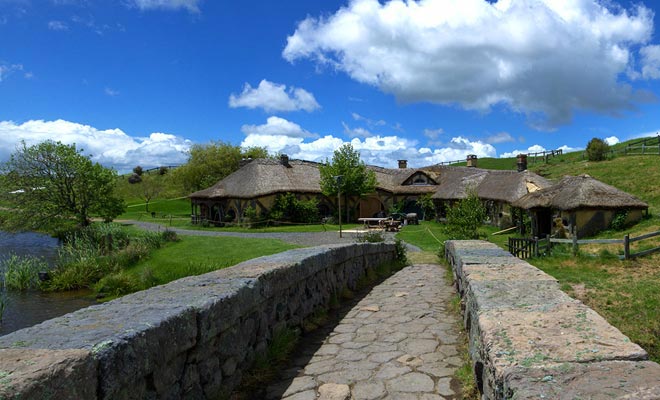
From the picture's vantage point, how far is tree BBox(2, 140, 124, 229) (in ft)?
94.6

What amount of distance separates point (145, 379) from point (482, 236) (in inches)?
581

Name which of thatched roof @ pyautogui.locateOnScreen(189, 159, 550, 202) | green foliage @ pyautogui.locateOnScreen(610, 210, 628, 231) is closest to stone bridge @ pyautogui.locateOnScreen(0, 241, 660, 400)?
green foliage @ pyautogui.locateOnScreen(610, 210, 628, 231)

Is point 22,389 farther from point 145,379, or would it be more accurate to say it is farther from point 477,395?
point 477,395

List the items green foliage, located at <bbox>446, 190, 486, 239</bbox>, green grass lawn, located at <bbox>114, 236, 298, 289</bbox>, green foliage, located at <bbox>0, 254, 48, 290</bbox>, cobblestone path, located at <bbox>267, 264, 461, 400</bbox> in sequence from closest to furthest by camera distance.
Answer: cobblestone path, located at <bbox>267, 264, 461, 400</bbox> → green foliage, located at <bbox>446, 190, 486, 239</bbox> → green grass lawn, located at <bbox>114, 236, 298, 289</bbox> → green foliage, located at <bbox>0, 254, 48, 290</bbox>

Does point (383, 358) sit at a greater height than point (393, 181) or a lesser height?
lesser

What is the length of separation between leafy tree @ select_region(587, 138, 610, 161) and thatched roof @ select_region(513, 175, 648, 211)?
69.6 feet

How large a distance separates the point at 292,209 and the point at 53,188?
1605cm

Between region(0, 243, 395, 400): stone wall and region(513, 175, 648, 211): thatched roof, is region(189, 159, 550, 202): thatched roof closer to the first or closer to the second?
region(513, 175, 648, 211): thatched roof

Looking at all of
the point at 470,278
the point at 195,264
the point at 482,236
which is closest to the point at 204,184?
the point at 195,264

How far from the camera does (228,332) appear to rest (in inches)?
134

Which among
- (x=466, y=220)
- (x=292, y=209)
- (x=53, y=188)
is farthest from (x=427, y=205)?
(x=53, y=188)

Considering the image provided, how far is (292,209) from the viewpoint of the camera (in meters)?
34.5

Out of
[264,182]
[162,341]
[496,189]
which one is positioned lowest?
[162,341]

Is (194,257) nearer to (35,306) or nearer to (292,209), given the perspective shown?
(35,306)
